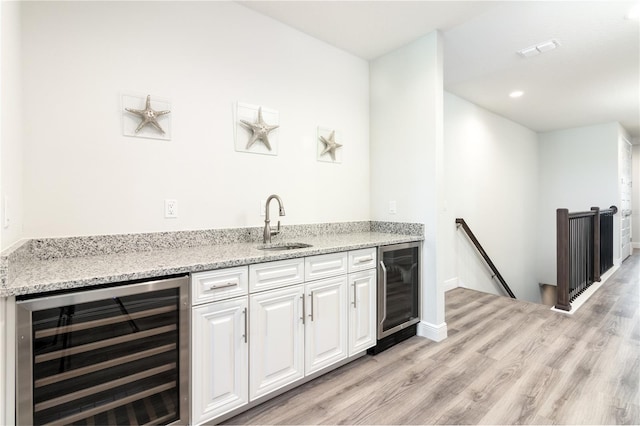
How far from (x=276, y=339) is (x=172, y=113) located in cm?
157

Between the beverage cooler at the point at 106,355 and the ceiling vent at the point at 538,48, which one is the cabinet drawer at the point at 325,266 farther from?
the ceiling vent at the point at 538,48

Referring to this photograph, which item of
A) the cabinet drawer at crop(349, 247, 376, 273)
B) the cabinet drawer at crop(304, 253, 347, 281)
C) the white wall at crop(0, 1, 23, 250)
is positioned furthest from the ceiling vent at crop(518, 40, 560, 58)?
the white wall at crop(0, 1, 23, 250)

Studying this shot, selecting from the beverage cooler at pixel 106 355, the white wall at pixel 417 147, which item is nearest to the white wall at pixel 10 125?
the beverage cooler at pixel 106 355

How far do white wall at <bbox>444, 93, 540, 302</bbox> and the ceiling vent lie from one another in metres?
1.07

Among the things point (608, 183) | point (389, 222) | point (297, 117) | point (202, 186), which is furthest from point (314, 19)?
point (608, 183)

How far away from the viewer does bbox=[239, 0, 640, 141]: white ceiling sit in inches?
90.7

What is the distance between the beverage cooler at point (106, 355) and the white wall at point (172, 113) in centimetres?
67

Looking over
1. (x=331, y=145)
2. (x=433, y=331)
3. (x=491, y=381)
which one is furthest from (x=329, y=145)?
(x=491, y=381)

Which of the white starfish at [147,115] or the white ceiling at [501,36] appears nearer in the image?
the white starfish at [147,115]

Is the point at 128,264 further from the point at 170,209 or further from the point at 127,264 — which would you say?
the point at 170,209

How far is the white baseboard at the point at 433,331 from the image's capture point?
2.60 metres

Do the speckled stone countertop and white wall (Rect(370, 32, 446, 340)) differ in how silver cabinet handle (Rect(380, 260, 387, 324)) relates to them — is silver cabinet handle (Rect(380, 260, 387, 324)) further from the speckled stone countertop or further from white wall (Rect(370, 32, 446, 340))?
white wall (Rect(370, 32, 446, 340))

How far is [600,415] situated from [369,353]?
4.44 ft

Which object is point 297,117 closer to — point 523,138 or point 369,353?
point 369,353
